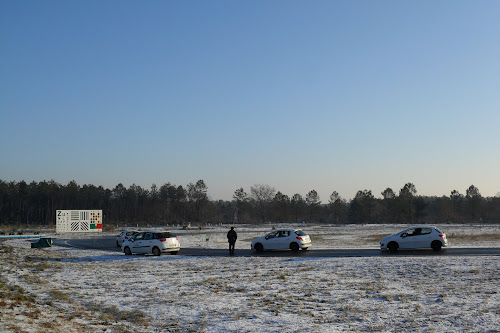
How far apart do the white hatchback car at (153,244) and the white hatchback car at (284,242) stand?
557cm

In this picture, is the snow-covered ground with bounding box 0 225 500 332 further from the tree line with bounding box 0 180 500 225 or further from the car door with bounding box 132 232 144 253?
the tree line with bounding box 0 180 500 225

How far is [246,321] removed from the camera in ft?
39.5

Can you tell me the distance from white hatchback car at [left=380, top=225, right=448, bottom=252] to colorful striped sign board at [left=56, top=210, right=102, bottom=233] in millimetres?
63804

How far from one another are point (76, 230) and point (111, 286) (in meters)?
68.7

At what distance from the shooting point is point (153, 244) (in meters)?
31.5

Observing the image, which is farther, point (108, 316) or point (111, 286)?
point (111, 286)

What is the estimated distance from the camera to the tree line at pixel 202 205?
447 feet

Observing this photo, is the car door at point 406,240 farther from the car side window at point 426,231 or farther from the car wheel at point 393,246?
the car side window at point 426,231

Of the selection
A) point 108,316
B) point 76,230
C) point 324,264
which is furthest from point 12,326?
point 76,230

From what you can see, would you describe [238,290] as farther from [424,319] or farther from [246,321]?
[424,319]

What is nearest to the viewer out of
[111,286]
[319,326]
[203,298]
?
[319,326]

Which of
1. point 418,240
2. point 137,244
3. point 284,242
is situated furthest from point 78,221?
point 418,240

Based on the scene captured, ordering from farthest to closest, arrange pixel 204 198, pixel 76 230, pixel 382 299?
pixel 204 198, pixel 76 230, pixel 382 299

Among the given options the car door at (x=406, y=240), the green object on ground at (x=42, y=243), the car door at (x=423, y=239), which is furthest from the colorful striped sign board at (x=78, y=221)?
the car door at (x=423, y=239)
